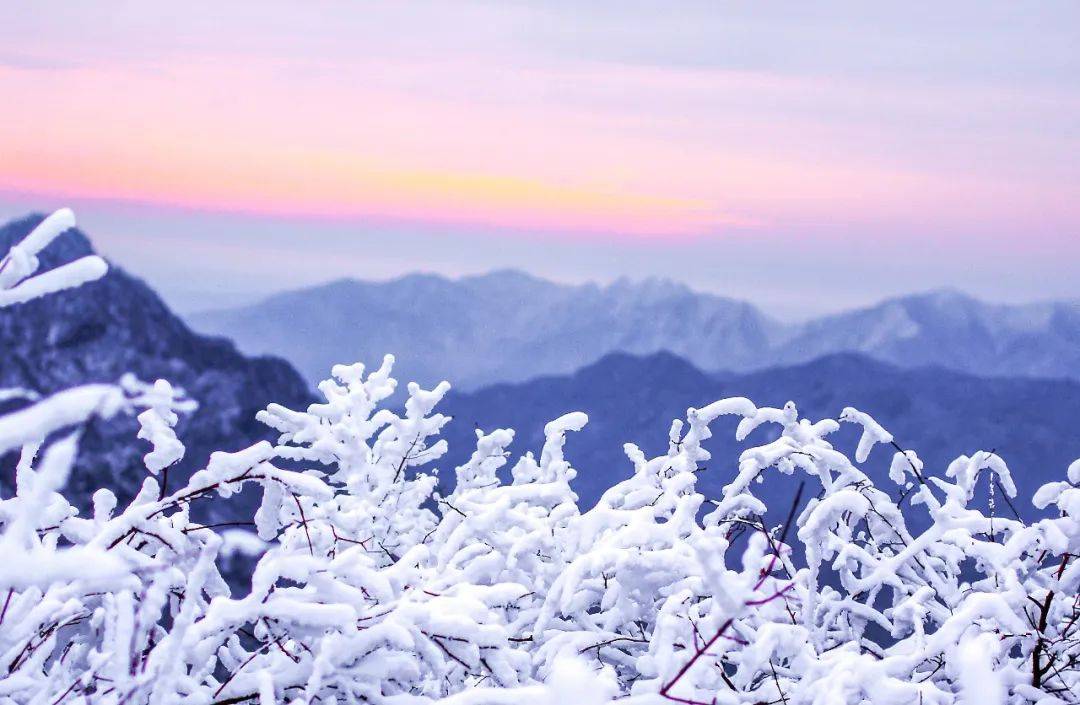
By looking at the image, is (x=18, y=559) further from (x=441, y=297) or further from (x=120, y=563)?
(x=441, y=297)

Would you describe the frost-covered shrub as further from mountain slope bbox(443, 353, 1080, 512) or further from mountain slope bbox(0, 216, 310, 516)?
mountain slope bbox(443, 353, 1080, 512)

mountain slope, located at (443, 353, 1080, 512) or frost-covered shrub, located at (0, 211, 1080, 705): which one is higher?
frost-covered shrub, located at (0, 211, 1080, 705)

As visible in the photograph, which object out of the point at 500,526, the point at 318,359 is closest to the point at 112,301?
the point at 318,359

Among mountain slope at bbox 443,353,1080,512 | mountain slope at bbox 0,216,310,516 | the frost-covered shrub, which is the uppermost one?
the frost-covered shrub

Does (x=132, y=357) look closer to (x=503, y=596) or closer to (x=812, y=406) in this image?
(x=812, y=406)

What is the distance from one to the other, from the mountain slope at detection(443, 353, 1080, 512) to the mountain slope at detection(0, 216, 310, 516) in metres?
22.1

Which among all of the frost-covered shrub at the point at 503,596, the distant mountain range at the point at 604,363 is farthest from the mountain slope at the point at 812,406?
the frost-covered shrub at the point at 503,596

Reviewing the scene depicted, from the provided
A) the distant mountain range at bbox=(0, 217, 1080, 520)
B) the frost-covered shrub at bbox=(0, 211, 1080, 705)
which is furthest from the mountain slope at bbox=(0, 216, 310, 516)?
the frost-covered shrub at bbox=(0, 211, 1080, 705)

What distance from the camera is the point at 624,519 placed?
4.04 meters

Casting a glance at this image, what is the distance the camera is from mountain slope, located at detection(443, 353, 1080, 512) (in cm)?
8988

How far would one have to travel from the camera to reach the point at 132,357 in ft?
215

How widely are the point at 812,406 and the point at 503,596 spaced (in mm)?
106216

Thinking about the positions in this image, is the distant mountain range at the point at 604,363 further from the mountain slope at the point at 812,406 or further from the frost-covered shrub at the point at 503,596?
the frost-covered shrub at the point at 503,596

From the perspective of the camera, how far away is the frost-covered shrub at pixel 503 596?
7.51ft
